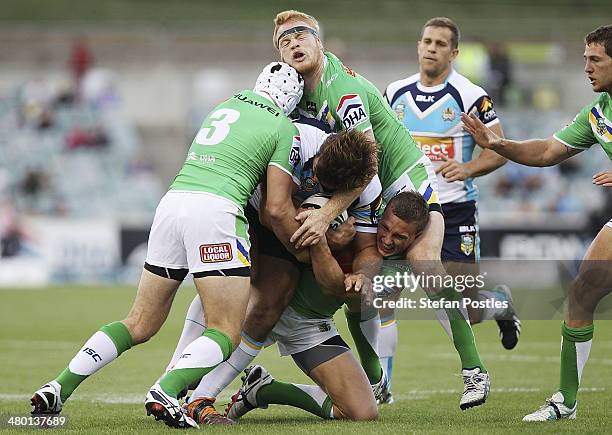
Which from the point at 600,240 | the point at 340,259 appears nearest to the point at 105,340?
the point at 340,259

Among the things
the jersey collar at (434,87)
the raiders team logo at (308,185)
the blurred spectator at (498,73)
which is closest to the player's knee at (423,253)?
the raiders team logo at (308,185)

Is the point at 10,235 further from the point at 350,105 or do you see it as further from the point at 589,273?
the point at 589,273

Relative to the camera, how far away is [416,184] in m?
7.46

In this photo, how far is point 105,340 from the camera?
6484 mm

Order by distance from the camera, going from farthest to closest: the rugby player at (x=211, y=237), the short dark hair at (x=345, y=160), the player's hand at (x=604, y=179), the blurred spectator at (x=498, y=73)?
1. the blurred spectator at (x=498, y=73)
2. the player's hand at (x=604, y=179)
3. the short dark hair at (x=345, y=160)
4. the rugby player at (x=211, y=237)

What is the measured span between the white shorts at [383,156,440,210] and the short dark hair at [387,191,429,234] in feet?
1.49

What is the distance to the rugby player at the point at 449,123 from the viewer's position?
9203 mm

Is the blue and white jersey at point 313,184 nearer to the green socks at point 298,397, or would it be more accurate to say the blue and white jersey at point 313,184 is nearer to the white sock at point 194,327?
the white sock at point 194,327

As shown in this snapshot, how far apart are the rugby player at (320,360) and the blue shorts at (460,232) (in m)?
2.16

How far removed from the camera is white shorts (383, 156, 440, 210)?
7.45m

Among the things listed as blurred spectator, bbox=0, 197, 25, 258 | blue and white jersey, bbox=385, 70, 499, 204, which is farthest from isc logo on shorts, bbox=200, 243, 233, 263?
blurred spectator, bbox=0, 197, 25, 258

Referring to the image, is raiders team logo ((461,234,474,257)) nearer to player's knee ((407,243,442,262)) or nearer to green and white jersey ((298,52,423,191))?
green and white jersey ((298,52,423,191))

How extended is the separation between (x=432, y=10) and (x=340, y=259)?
3499 cm

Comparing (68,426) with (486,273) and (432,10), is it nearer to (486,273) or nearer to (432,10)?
(486,273)
